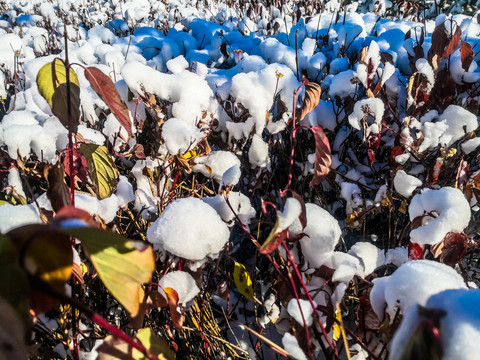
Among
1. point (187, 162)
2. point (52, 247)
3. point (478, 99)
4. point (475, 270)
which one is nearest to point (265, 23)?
point (478, 99)

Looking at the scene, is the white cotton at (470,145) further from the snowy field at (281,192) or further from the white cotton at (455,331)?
the white cotton at (455,331)

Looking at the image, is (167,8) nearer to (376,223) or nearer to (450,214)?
(376,223)

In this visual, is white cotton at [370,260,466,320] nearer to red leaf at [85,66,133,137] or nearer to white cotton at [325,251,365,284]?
white cotton at [325,251,365,284]

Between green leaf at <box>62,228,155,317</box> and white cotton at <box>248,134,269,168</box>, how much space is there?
0.67 meters

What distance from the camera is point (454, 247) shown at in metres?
0.66

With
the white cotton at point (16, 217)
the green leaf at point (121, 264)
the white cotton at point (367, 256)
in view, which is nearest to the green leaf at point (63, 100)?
the white cotton at point (16, 217)

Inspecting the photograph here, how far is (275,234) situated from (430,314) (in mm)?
201

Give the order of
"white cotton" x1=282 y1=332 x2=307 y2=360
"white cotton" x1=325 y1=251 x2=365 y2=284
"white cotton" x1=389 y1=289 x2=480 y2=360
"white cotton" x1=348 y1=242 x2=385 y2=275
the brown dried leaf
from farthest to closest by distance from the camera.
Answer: the brown dried leaf
"white cotton" x1=348 y1=242 x2=385 y2=275
"white cotton" x1=325 y1=251 x2=365 y2=284
"white cotton" x1=282 y1=332 x2=307 y2=360
"white cotton" x1=389 y1=289 x2=480 y2=360

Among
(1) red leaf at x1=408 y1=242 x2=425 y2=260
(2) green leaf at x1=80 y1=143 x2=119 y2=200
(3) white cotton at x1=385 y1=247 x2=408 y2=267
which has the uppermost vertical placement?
(2) green leaf at x1=80 y1=143 x2=119 y2=200

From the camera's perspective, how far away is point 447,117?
40.4 inches

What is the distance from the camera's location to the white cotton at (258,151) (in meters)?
0.97

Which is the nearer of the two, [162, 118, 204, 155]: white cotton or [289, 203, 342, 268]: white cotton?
[289, 203, 342, 268]: white cotton

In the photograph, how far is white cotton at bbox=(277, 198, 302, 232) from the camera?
1.48 feet

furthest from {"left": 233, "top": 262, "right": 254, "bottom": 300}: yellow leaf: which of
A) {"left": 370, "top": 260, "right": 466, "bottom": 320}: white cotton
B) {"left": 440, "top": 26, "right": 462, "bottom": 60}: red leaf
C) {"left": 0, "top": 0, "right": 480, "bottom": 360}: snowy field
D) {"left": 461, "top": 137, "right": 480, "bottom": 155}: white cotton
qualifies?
{"left": 440, "top": 26, "right": 462, "bottom": 60}: red leaf
